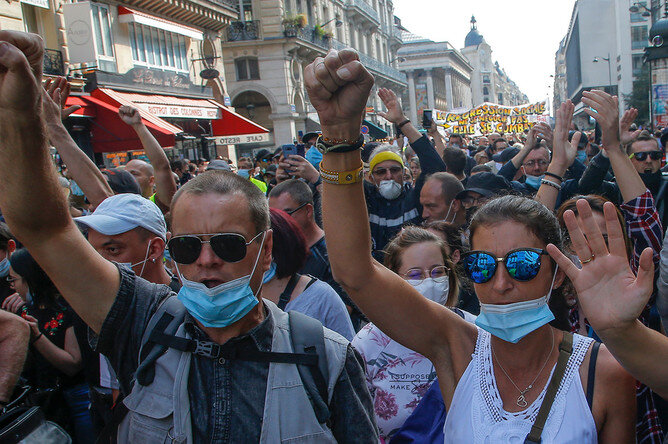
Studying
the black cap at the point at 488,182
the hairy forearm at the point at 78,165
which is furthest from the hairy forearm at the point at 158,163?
the black cap at the point at 488,182

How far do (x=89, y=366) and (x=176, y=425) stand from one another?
1.49 meters

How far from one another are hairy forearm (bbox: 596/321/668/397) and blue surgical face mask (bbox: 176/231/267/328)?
1101 mm

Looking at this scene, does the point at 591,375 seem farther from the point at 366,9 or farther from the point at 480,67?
the point at 480,67

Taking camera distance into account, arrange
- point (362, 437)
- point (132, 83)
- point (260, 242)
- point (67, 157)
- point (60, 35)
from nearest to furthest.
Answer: point (362, 437)
point (260, 242)
point (67, 157)
point (60, 35)
point (132, 83)

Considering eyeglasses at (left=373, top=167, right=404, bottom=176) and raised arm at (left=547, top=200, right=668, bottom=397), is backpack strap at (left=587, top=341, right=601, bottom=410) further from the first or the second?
eyeglasses at (left=373, top=167, right=404, bottom=176)

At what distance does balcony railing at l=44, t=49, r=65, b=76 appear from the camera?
561 inches

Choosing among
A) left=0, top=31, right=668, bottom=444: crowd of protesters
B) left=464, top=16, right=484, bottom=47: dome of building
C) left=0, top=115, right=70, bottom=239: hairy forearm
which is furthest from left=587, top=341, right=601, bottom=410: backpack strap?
left=464, top=16, right=484, bottom=47: dome of building

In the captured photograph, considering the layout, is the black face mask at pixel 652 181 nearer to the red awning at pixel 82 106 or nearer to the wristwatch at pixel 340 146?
the wristwatch at pixel 340 146

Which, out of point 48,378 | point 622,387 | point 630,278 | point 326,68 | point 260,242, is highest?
point 326,68

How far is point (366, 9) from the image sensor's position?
47.8 meters

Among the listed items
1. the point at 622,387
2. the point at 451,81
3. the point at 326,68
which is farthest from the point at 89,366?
the point at 451,81

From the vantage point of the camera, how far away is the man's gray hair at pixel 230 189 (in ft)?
6.94

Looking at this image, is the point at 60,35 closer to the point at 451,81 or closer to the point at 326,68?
the point at 326,68

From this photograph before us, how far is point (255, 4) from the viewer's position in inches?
1249
